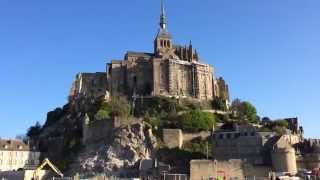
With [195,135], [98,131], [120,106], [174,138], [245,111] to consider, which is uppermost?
[120,106]

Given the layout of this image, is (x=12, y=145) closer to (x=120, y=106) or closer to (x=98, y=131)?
(x=98, y=131)

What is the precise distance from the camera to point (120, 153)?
200 ft

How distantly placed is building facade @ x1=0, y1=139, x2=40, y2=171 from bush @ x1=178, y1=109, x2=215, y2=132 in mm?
23491

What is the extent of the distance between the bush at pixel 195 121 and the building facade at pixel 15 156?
2349cm

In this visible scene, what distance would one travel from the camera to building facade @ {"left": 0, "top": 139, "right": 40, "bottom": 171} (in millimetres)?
68875

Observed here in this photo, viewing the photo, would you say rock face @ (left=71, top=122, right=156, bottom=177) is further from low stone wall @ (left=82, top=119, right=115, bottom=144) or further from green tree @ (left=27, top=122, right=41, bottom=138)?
green tree @ (left=27, top=122, right=41, bottom=138)

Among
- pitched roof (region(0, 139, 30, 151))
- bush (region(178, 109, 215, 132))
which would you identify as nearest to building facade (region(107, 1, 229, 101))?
bush (region(178, 109, 215, 132))

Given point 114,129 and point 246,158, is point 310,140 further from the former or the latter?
point 114,129

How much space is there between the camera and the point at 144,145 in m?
61.5

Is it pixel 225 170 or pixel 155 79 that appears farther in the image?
pixel 155 79

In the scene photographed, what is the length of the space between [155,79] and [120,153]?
2248 centimetres

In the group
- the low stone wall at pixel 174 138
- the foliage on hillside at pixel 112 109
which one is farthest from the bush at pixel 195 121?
the foliage on hillside at pixel 112 109

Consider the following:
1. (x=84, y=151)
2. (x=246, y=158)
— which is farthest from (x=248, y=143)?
(x=84, y=151)

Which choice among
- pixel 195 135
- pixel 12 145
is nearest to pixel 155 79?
pixel 195 135
